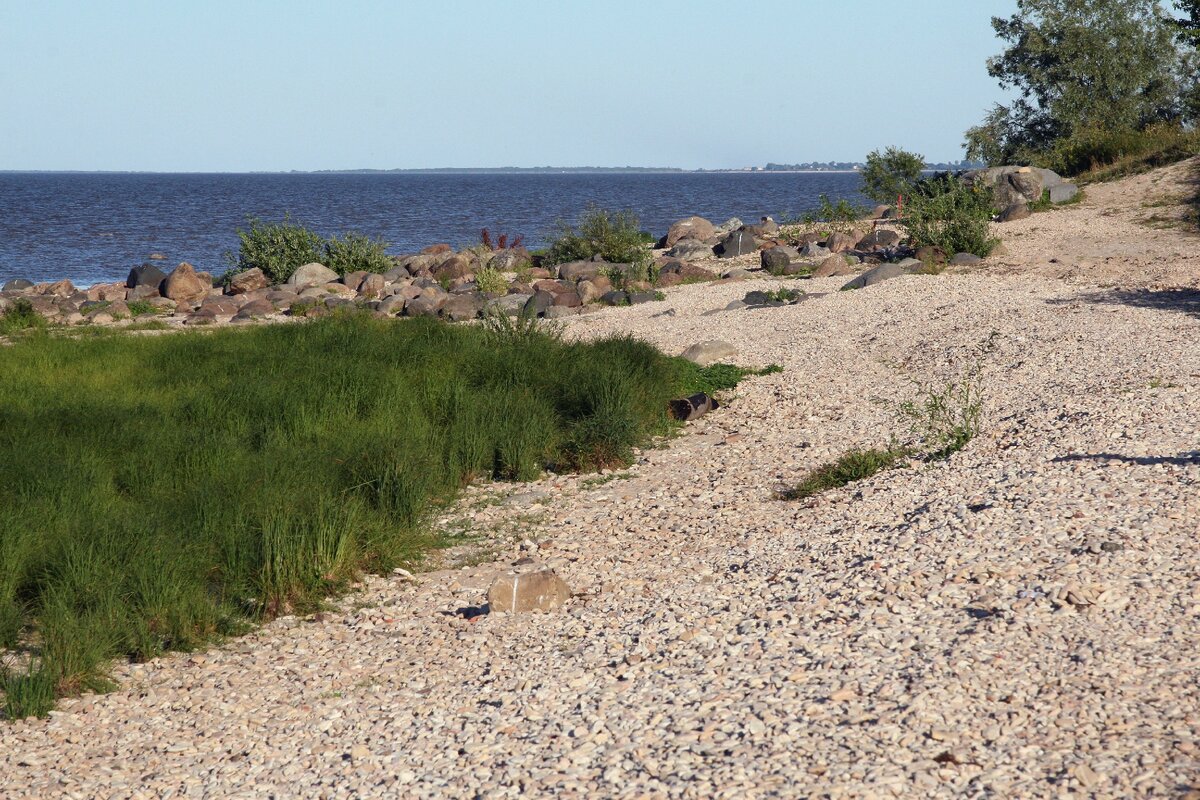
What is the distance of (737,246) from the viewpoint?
24.8 metres

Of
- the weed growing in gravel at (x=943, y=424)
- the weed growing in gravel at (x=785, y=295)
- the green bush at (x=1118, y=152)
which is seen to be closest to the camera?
the weed growing in gravel at (x=943, y=424)

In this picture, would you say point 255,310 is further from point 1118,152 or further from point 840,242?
Result: point 1118,152

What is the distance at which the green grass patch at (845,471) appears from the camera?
8.56 metres

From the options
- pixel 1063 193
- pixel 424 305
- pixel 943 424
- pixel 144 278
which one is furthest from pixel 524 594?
pixel 144 278

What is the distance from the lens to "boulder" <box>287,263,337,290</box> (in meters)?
23.0

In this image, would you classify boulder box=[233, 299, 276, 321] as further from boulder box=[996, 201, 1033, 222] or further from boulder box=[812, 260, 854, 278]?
boulder box=[996, 201, 1033, 222]

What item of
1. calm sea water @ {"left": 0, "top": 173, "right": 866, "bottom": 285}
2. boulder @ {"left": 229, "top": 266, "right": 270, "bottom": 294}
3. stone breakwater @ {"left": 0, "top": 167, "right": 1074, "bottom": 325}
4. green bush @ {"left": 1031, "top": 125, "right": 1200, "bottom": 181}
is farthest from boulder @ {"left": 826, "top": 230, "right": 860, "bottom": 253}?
boulder @ {"left": 229, "top": 266, "right": 270, "bottom": 294}

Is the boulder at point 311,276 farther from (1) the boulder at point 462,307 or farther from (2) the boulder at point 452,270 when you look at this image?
(1) the boulder at point 462,307

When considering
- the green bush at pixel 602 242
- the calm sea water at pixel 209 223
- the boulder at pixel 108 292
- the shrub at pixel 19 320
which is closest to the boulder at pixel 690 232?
the green bush at pixel 602 242

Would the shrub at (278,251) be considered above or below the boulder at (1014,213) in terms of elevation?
below

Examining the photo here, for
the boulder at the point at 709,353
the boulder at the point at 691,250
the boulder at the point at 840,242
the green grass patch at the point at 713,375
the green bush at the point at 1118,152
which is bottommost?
the green grass patch at the point at 713,375

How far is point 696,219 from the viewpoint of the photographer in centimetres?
2912

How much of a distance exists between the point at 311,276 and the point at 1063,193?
15612mm

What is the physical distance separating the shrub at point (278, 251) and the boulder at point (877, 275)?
12.0m
